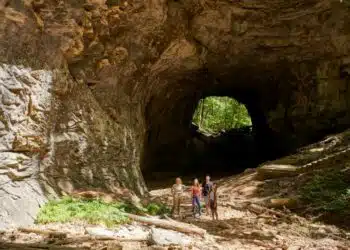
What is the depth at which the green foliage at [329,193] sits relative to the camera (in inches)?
412

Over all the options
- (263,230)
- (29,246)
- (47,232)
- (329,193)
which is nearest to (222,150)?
(329,193)

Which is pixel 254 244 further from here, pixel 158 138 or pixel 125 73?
pixel 158 138

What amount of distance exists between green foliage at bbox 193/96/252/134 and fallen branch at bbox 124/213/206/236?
2979 centimetres

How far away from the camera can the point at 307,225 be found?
9.81 m

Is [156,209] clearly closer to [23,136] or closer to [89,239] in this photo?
[89,239]

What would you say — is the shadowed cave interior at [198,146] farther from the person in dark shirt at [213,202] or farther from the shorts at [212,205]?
the shorts at [212,205]

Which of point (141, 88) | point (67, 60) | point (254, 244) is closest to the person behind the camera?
point (254, 244)

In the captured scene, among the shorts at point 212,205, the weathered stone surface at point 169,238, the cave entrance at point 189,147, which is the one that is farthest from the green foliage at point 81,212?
the cave entrance at point 189,147

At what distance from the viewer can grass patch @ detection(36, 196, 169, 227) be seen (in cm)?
863

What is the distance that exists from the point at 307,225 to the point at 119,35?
943 centimetres

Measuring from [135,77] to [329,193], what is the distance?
8617 mm

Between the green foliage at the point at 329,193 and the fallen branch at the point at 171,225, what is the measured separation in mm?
4471

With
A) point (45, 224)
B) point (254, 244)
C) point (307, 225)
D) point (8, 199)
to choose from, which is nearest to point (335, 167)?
point (307, 225)

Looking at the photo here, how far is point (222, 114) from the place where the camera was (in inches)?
1565
